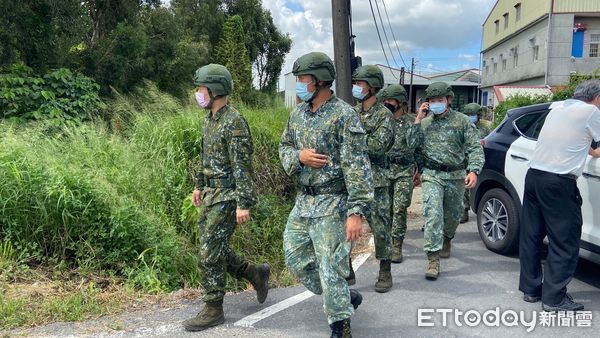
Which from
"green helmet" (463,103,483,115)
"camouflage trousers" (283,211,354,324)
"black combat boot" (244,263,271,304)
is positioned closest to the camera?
"camouflage trousers" (283,211,354,324)

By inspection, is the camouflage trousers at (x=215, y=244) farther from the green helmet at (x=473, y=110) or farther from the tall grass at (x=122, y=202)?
the green helmet at (x=473, y=110)

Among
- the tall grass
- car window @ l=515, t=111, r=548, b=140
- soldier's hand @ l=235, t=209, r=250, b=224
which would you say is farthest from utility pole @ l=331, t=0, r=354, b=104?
soldier's hand @ l=235, t=209, r=250, b=224

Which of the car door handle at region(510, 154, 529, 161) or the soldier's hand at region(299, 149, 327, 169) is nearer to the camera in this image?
the soldier's hand at region(299, 149, 327, 169)

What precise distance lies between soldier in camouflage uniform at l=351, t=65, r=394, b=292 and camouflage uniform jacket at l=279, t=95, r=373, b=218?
3.78 ft

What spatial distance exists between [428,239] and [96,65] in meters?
8.08

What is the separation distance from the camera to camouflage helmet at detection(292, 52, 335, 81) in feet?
9.88

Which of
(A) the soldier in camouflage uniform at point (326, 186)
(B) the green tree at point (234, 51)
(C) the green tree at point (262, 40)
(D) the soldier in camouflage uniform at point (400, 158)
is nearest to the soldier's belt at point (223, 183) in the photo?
(A) the soldier in camouflage uniform at point (326, 186)

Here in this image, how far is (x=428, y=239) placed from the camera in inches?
176

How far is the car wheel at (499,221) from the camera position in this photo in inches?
193

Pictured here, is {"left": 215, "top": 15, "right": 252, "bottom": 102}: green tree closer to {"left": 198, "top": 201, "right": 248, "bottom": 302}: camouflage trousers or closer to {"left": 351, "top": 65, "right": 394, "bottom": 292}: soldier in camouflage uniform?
{"left": 351, "top": 65, "right": 394, "bottom": 292}: soldier in camouflage uniform

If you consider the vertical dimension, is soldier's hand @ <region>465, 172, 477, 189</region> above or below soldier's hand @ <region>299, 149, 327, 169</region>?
below

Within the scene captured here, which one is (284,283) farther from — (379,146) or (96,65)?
(96,65)

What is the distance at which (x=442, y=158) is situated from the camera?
4609 millimetres

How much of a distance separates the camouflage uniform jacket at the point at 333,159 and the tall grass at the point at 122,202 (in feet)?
5.36
